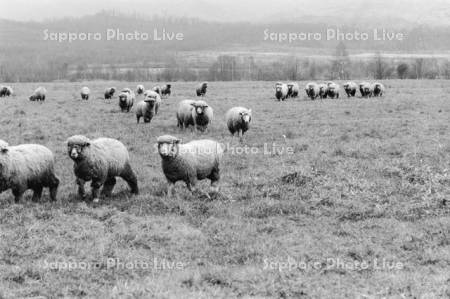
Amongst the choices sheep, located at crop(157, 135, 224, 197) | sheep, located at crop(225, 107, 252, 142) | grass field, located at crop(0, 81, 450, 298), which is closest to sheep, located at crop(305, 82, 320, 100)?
sheep, located at crop(225, 107, 252, 142)

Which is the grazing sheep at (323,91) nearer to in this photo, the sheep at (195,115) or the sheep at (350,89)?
the sheep at (350,89)

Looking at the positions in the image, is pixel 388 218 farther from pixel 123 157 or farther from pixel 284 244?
pixel 123 157

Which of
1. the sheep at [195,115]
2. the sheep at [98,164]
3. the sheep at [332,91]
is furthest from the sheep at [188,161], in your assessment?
the sheep at [332,91]

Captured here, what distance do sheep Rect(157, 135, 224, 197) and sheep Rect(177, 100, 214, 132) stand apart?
34.6 ft

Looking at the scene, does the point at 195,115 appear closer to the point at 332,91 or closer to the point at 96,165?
the point at 96,165

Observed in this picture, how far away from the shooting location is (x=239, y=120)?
24.3 metres

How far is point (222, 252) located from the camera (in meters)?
10.9

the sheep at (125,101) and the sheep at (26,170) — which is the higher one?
the sheep at (125,101)

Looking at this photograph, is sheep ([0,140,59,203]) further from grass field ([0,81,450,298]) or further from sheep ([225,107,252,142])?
sheep ([225,107,252,142])

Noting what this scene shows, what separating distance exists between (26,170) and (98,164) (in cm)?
176

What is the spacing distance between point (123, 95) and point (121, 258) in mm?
25717

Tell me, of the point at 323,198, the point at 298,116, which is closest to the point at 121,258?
the point at 323,198

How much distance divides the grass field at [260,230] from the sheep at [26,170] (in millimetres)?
402

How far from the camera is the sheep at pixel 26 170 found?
1306 centimetres
